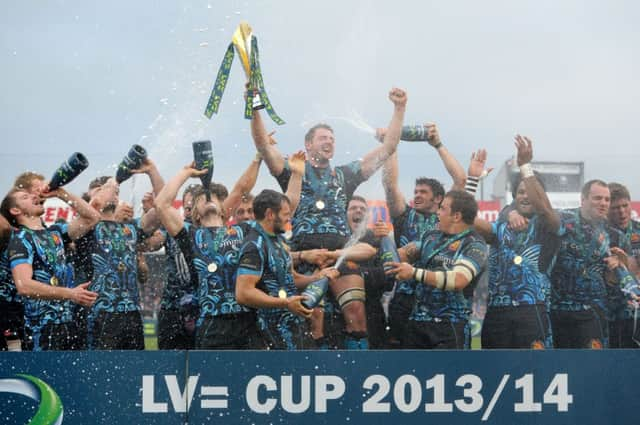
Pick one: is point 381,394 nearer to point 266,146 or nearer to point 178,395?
point 178,395

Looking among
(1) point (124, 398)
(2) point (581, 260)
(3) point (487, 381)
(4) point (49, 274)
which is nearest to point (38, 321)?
(4) point (49, 274)

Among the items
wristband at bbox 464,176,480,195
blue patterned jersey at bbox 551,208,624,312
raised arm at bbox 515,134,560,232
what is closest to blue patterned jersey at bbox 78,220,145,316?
wristband at bbox 464,176,480,195

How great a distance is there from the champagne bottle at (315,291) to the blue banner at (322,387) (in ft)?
0.91

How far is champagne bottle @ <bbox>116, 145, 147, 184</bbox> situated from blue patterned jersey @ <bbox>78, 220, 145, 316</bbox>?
27 cm

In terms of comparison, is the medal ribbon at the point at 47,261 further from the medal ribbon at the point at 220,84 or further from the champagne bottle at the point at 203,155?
the medal ribbon at the point at 220,84

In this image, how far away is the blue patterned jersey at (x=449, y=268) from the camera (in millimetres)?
4102

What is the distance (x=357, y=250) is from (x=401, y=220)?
0.92 ft

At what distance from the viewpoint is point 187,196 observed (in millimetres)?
4312

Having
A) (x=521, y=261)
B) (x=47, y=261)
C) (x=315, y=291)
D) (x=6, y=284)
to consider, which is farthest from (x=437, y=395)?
(x=6, y=284)

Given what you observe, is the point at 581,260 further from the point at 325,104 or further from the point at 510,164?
the point at 325,104

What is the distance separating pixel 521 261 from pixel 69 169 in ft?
7.38

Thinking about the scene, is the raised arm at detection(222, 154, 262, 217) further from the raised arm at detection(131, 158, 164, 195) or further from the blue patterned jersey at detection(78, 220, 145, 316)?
the blue patterned jersey at detection(78, 220, 145, 316)

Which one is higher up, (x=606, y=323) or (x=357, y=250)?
(x=357, y=250)

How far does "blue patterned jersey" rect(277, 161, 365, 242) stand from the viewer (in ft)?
13.7
